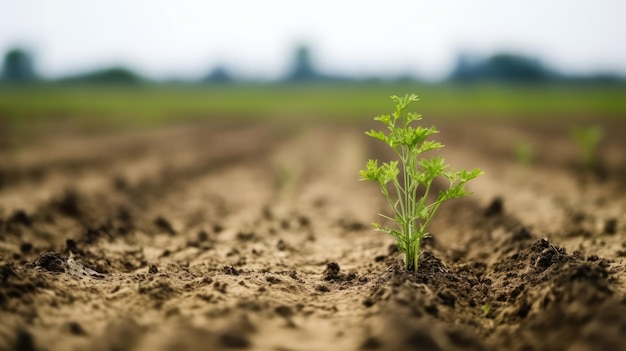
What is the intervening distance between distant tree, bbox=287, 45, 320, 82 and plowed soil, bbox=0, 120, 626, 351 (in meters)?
84.6

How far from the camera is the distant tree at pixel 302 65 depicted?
9331 cm

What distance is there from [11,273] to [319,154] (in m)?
13.0

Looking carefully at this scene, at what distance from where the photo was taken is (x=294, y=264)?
16.0 ft

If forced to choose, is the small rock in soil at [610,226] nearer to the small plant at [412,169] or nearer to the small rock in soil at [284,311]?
the small plant at [412,169]

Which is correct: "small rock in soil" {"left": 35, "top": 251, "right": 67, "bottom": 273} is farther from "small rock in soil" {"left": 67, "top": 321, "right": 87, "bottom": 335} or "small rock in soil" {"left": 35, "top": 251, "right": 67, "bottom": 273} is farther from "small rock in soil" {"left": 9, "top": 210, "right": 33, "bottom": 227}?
"small rock in soil" {"left": 9, "top": 210, "right": 33, "bottom": 227}

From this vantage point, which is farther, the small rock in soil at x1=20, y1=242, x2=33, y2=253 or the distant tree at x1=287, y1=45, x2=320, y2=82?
the distant tree at x1=287, y1=45, x2=320, y2=82

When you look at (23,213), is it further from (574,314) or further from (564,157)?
(564,157)

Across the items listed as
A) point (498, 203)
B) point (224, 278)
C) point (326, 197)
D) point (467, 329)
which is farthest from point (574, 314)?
point (326, 197)

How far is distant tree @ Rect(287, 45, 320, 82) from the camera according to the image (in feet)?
306

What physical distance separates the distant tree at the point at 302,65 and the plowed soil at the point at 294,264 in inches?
3332

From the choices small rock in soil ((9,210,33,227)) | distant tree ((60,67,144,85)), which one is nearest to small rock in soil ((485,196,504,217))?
small rock in soil ((9,210,33,227))

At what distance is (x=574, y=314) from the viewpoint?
2.77 metres

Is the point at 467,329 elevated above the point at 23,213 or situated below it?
below

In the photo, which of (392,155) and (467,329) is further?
(392,155)
